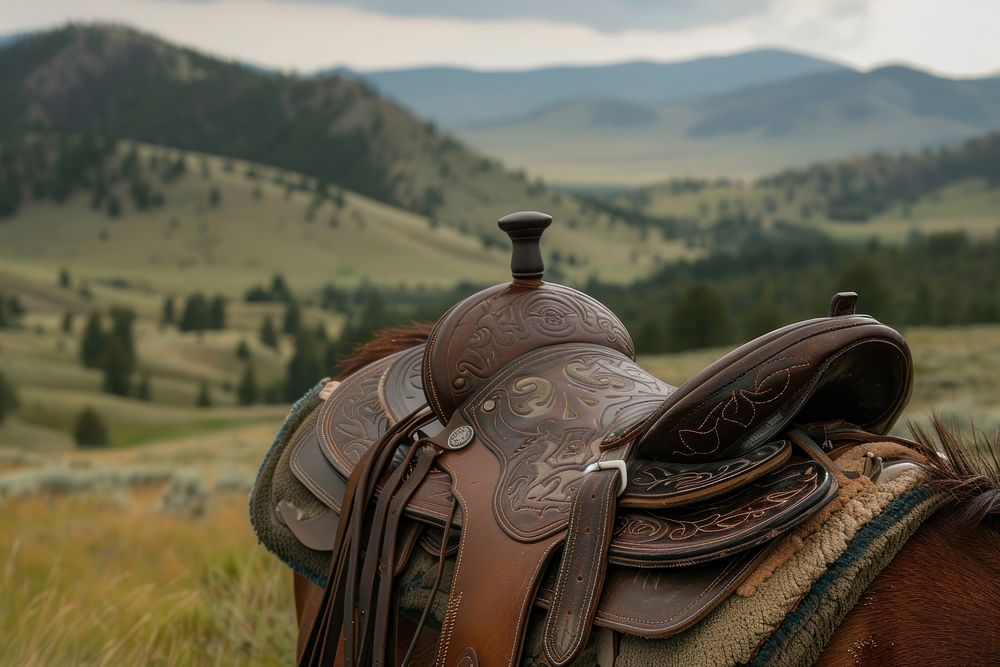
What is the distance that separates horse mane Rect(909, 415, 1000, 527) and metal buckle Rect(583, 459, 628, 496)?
506 millimetres

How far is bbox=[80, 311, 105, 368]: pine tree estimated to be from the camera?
7912 cm

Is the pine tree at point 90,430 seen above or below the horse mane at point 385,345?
below

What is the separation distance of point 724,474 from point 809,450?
0.16m

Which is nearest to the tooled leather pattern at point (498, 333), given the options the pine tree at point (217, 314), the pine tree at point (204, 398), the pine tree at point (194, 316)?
the pine tree at point (204, 398)

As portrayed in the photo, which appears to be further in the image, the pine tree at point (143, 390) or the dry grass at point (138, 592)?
the pine tree at point (143, 390)

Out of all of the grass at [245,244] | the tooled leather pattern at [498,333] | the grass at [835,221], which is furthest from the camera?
the grass at [835,221]

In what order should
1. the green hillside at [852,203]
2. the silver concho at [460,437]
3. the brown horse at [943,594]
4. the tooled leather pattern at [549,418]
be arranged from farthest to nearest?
the green hillside at [852,203]
the silver concho at [460,437]
the tooled leather pattern at [549,418]
the brown horse at [943,594]

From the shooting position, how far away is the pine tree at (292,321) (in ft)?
307

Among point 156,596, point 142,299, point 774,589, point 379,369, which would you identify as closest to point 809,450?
point 774,589

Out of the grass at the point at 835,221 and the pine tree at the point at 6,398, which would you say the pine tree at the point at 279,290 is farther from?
the grass at the point at 835,221

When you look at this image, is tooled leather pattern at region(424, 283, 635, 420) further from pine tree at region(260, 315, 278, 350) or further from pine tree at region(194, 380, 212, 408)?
pine tree at region(260, 315, 278, 350)

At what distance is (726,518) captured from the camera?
1.45m

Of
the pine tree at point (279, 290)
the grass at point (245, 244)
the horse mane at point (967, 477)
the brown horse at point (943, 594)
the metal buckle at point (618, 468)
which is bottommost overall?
the pine tree at point (279, 290)

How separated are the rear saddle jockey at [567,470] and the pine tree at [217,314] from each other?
323 ft
